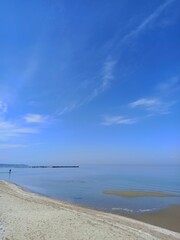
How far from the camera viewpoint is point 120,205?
33375 mm

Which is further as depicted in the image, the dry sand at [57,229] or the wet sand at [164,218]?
the wet sand at [164,218]

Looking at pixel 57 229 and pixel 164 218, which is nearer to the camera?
pixel 57 229

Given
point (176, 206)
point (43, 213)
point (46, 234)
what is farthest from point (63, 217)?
point (176, 206)

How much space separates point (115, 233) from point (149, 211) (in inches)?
533

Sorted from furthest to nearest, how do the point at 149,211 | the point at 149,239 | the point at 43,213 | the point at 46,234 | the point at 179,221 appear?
the point at 149,211 → the point at 179,221 → the point at 43,213 → the point at 149,239 → the point at 46,234

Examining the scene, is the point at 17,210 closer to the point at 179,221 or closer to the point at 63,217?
the point at 63,217

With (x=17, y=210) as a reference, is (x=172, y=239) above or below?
below

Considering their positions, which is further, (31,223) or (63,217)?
(63,217)

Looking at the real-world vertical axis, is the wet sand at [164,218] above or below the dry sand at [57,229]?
below

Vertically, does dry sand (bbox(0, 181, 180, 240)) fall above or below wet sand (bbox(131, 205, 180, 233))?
above

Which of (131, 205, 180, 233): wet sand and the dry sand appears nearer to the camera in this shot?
the dry sand

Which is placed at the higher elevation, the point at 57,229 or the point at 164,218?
the point at 57,229

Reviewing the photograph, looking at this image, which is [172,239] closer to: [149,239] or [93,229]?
[149,239]

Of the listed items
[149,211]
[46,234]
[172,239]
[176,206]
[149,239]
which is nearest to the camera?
[46,234]
